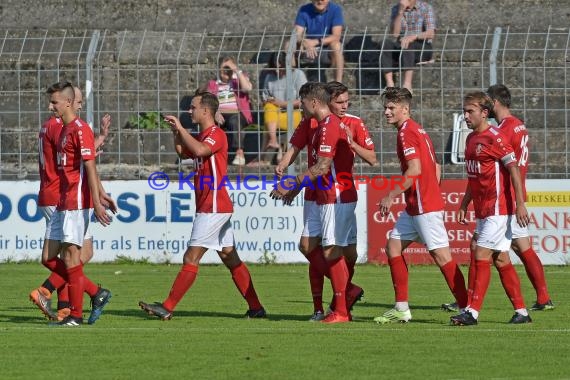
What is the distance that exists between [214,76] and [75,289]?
10463 millimetres

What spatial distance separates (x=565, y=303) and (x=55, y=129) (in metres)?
5.92

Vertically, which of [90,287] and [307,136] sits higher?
[307,136]

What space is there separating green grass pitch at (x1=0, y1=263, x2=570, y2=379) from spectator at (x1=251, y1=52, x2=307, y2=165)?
5.32m

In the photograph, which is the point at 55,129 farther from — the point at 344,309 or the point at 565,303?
the point at 565,303

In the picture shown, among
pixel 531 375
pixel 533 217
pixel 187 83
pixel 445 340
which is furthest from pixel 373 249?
pixel 531 375

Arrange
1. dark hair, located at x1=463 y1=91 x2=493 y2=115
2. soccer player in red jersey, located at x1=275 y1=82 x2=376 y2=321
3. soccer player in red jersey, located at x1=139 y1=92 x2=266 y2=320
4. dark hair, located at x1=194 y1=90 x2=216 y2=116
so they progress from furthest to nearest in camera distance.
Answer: dark hair, located at x1=194 y1=90 x2=216 y2=116
soccer player in red jersey, located at x1=275 y1=82 x2=376 y2=321
soccer player in red jersey, located at x1=139 y1=92 x2=266 y2=320
dark hair, located at x1=463 y1=91 x2=493 y2=115

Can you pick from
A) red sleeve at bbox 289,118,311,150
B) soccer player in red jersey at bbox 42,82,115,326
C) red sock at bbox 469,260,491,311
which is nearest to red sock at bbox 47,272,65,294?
soccer player in red jersey at bbox 42,82,115,326

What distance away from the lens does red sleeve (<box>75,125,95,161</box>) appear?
11242mm

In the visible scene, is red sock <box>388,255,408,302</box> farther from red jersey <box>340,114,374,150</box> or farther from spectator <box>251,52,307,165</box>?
spectator <box>251,52,307,165</box>

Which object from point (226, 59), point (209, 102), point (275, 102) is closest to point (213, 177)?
point (209, 102)

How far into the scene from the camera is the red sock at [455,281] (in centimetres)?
1153

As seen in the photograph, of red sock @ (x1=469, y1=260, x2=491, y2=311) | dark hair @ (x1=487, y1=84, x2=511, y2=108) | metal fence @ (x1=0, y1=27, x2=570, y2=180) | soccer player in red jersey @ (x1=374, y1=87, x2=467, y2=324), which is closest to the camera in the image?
red sock @ (x1=469, y1=260, x2=491, y2=311)

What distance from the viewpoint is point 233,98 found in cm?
2027

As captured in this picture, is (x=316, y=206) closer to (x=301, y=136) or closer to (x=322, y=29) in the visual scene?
(x=301, y=136)
